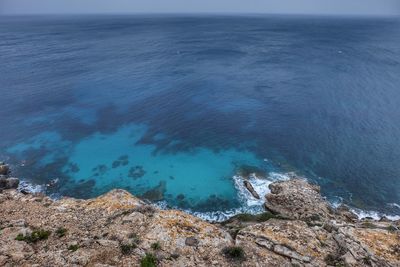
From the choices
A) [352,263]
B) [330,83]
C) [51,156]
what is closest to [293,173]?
[352,263]

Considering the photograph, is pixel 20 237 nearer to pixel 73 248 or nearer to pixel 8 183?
pixel 73 248

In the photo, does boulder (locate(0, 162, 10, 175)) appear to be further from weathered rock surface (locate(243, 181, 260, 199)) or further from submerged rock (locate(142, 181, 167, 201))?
weathered rock surface (locate(243, 181, 260, 199))

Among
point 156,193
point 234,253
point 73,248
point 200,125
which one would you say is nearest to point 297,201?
point 234,253

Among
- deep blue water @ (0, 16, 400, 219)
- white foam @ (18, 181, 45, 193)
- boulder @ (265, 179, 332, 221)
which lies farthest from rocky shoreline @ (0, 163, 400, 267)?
deep blue water @ (0, 16, 400, 219)

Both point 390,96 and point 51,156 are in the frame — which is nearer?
point 51,156

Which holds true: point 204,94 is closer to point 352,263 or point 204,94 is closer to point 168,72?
point 168,72

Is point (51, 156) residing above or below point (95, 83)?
below

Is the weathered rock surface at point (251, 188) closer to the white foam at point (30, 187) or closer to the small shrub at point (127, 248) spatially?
the small shrub at point (127, 248)
